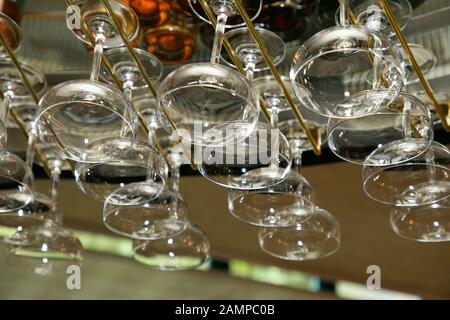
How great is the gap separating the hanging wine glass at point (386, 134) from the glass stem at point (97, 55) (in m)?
0.37

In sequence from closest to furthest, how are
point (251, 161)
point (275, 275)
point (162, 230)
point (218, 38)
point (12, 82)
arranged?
point (218, 38), point (251, 161), point (162, 230), point (12, 82), point (275, 275)

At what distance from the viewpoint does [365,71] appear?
1071 millimetres

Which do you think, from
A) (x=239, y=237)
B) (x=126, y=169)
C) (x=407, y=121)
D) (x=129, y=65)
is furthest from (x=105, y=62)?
(x=239, y=237)

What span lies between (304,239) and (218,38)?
53 centimetres

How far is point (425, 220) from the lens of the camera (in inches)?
57.9

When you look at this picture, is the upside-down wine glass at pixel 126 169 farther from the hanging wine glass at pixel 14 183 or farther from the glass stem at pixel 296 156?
the glass stem at pixel 296 156

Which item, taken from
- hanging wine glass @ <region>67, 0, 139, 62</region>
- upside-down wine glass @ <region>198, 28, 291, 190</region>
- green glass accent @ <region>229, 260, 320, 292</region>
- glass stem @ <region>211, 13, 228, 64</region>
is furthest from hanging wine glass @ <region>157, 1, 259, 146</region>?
green glass accent @ <region>229, 260, 320, 292</region>

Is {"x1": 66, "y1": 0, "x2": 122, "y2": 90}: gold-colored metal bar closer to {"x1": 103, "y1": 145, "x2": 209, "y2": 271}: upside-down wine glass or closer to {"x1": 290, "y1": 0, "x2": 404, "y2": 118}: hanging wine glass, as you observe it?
{"x1": 103, "y1": 145, "x2": 209, "y2": 271}: upside-down wine glass

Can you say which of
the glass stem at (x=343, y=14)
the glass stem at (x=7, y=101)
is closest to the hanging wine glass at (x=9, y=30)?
the glass stem at (x=7, y=101)

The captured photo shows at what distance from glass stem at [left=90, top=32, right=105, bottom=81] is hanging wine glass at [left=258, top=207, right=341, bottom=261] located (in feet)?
1.68

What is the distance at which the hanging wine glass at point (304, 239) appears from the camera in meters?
1.59

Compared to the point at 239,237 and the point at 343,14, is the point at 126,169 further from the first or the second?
the point at 239,237

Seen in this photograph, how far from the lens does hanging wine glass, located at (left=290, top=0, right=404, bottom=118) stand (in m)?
1.05
